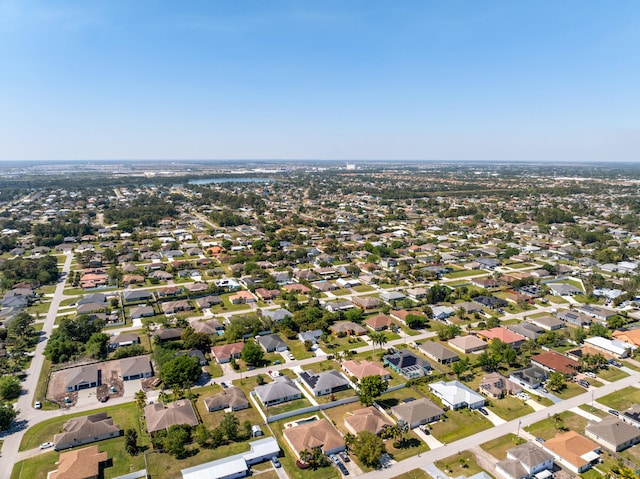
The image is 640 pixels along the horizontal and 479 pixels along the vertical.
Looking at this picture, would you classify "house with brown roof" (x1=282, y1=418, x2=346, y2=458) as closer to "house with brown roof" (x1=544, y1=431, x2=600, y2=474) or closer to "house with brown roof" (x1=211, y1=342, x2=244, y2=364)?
"house with brown roof" (x1=211, y1=342, x2=244, y2=364)

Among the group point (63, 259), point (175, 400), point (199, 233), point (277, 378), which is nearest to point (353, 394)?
point (277, 378)

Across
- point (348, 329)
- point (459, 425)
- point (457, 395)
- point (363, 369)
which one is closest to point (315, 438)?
point (363, 369)

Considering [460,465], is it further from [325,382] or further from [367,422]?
[325,382]

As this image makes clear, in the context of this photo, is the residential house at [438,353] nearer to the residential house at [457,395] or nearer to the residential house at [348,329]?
the residential house at [457,395]

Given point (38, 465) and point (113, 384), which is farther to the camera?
point (113, 384)

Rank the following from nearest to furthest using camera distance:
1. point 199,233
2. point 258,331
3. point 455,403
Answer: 1. point 455,403
2. point 258,331
3. point 199,233

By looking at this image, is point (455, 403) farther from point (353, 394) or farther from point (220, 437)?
point (220, 437)

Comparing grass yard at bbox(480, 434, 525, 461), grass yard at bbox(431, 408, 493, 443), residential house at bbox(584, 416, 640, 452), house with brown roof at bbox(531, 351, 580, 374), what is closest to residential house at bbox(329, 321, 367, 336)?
grass yard at bbox(431, 408, 493, 443)

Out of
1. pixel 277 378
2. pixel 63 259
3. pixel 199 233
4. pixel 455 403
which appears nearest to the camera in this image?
pixel 455 403
